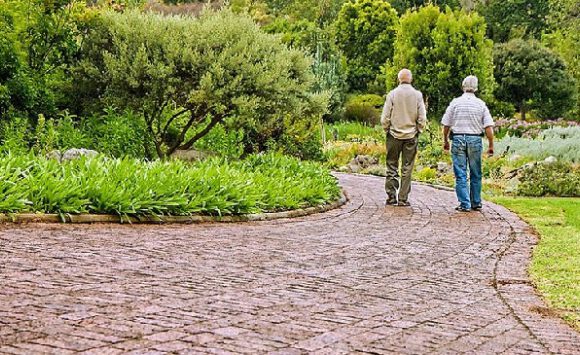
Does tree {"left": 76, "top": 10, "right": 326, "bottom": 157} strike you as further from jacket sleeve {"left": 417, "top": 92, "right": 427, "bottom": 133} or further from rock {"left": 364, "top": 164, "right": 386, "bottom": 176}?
rock {"left": 364, "top": 164, "right": 386, "bottom": 176}

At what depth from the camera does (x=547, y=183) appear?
13898 millimetres

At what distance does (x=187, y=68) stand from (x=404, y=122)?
3.62 m

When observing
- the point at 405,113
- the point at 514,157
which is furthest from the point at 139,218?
the point at 514,157

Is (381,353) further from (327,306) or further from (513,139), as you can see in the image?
(513,139)

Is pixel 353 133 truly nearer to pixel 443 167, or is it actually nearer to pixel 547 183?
pixel 443 167

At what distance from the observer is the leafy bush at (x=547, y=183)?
13688 millimetres

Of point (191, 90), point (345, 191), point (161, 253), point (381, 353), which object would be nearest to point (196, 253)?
point (161, 253)

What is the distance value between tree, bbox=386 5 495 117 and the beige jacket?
1207cm

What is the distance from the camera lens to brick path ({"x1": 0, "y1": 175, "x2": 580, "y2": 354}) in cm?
360

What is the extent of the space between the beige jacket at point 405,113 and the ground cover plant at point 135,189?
1575 millimetres

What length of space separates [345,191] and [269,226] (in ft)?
16.6

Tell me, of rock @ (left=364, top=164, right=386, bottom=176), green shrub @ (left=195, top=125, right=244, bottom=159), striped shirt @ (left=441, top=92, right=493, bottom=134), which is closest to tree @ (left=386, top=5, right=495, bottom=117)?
rock @ (left=364, top=164, right=386, bottom=176)

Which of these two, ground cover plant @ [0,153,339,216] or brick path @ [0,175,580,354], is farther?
ground cover plant @ [0,153,339,216]

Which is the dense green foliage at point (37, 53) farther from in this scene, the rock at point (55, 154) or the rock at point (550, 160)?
the rock at point (550, 160)
